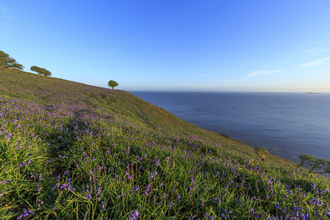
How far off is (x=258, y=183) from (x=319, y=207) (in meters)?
1.13

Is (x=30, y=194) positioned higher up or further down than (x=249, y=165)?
higher up

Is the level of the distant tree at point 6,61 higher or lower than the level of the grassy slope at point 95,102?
higher

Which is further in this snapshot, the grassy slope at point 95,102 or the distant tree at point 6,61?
the distant tree at point 6,61

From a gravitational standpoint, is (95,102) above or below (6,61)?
below

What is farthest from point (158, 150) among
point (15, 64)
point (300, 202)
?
point (15, 64)

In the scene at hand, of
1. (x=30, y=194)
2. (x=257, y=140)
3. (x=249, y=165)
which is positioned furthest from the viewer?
(x=257, y=140)

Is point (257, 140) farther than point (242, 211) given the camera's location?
Yes

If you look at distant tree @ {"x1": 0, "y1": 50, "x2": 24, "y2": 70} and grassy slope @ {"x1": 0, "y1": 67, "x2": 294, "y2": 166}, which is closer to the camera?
grassy slope @ {"x1": 0, "y1": 67, "x2": 294, "y2": 166}

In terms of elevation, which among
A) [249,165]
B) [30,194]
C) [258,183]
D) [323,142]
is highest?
[30,194]

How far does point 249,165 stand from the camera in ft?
17.3

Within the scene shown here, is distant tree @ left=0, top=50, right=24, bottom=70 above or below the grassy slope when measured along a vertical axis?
above

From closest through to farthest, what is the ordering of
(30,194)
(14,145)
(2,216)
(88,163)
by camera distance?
1. (2,216)
2. (30,194)
3. (14,145)
4. (88,163)

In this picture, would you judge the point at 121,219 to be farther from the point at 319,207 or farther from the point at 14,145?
the point at 319,207

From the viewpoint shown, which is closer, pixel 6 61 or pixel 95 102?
pixel 95 102
